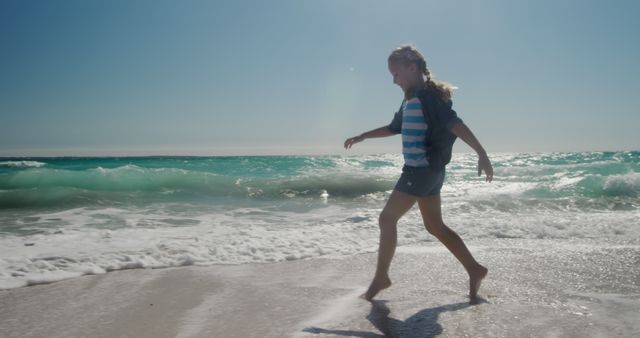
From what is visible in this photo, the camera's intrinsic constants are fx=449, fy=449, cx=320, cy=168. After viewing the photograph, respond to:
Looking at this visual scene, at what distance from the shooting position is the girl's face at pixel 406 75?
2.93 metres

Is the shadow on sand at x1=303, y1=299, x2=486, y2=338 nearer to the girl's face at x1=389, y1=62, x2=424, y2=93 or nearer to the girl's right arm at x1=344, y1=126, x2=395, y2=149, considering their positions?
the girl's right arm at x1=344, y1=126, x2=395, y2=149

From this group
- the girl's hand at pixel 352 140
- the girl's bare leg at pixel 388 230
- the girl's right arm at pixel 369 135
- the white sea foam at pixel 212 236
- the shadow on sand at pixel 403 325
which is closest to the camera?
the shadow on sand at pixel 403 325

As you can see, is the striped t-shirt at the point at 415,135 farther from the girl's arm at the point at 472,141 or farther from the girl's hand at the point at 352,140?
the girl's hand at the point at 352,140

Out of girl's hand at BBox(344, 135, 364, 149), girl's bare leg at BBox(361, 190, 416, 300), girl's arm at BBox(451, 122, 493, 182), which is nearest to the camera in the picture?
girl's arm at BBox(451, 122, 493, 182)

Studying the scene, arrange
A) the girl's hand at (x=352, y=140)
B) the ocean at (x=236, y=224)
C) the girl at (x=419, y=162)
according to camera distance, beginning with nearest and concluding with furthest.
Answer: the girl at (x=419, y=162), the girl's hand at (x=352, y=140), the ocean at (x=236, y=224)

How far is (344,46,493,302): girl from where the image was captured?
2754 millimetres

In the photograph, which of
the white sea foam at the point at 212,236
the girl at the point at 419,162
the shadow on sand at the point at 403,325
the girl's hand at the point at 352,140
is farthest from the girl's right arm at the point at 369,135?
the white sea foam at the point at 212,236

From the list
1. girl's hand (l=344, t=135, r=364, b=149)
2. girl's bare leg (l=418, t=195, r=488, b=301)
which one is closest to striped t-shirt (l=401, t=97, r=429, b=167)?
girl's bare leg (l=418, t=195, r=488, b=301)

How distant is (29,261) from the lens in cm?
400

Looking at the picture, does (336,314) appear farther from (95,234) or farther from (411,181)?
(95,234)

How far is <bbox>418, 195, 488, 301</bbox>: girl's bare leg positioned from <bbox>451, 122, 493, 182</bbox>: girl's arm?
15.1 inches

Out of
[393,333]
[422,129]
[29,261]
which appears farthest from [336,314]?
[29,261]

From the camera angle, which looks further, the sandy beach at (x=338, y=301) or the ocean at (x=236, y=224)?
the ocean at (x=236, y=224)

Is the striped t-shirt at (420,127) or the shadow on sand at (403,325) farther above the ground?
the striped t-shirt at (420,127)
